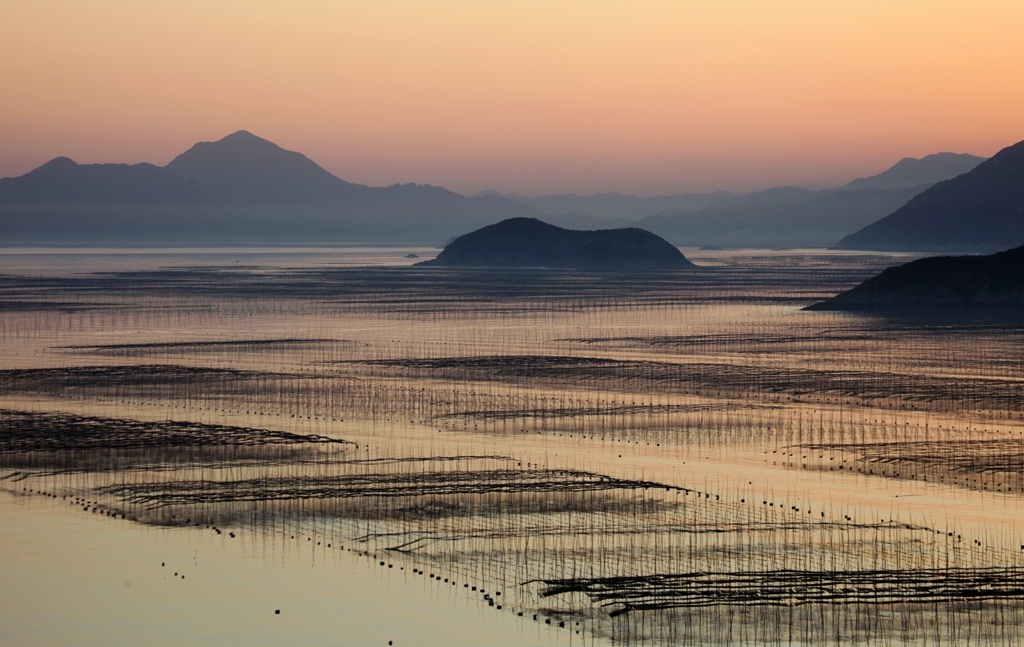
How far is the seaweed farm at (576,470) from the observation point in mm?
25734

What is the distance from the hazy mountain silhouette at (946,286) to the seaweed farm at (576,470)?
85.8 feet

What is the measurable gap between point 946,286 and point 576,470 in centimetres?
8248

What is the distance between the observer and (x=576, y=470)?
38062 mm

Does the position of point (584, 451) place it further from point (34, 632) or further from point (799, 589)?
point (34, 632)

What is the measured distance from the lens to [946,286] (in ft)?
367

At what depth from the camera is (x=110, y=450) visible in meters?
41.4

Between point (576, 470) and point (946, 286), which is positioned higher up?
A: point (946, 286)

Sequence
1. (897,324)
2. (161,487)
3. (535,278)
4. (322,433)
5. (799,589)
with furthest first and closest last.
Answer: (535,278) < (897,324) < (322,433) < (161,487) < (799,589)

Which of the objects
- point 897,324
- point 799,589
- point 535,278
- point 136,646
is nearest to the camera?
point 136,646

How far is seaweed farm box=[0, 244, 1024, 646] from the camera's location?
25.7 m

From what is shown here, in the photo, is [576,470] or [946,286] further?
[946,286]

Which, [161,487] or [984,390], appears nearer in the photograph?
[161,487]

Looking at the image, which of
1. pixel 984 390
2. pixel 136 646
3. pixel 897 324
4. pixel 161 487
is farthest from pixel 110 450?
pixel 897 324

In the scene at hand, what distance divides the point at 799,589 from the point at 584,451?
51.5 feet
